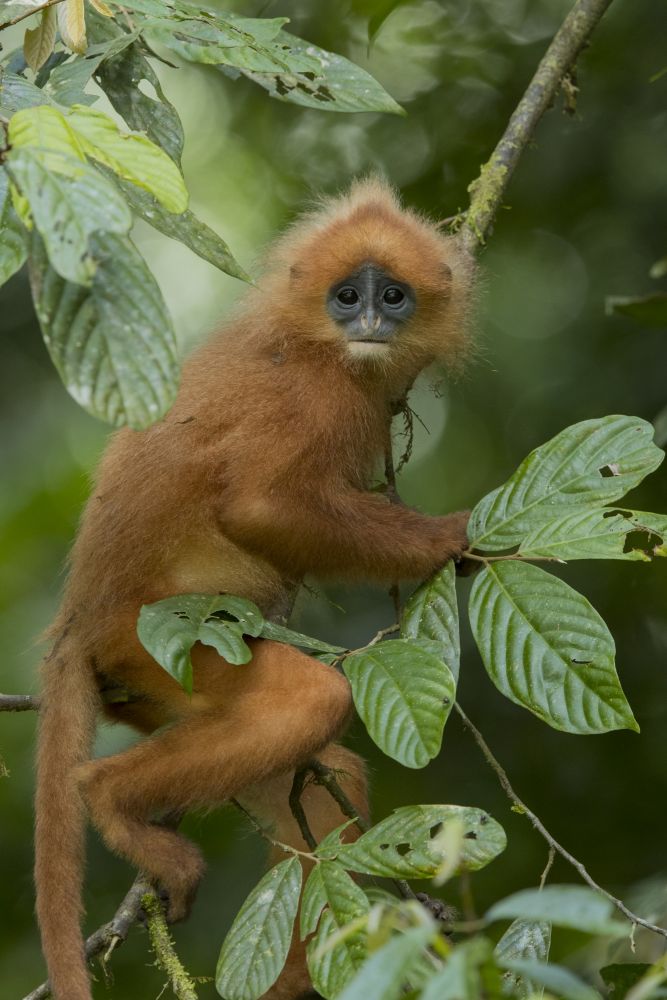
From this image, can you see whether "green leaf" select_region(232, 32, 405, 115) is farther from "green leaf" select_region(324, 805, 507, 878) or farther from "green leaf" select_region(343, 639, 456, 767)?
"green leaf" select_region(324, 805, 507, 878)

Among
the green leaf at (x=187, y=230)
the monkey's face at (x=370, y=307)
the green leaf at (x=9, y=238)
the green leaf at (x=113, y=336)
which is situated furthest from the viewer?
the monkey's face at (x=370, y=307)

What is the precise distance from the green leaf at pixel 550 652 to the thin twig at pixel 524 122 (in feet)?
6.63

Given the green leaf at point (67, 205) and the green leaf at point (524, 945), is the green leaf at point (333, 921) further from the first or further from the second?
the green leaf at point (67, 205)

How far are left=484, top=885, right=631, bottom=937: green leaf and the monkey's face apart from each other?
279 centimetres

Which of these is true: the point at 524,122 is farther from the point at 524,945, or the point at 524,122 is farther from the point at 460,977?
the point at 460,977

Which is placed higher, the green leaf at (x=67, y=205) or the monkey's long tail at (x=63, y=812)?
the green leaf at (x=67, y=205)

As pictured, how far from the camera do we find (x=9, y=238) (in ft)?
7.12

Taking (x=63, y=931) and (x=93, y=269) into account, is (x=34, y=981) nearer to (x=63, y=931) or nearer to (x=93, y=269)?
(x=63, y=931)

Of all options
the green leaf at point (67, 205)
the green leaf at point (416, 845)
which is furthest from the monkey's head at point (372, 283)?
the green leaf at point (67, 205)

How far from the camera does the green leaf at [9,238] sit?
2.15 meters

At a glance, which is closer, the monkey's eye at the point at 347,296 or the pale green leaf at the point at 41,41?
the pale green leaf at the point at 41,41

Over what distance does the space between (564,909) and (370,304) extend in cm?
304

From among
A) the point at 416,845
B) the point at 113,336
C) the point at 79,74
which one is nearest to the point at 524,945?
the point at 416,845

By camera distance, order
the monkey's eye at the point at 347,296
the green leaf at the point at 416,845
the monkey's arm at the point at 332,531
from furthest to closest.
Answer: the monkey's eye at the point at 347,296, the monkey's arm at the point at 332,531, the green leaf at the point at 416,845
